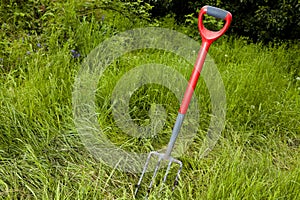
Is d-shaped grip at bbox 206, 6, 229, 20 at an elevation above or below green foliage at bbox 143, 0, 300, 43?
above

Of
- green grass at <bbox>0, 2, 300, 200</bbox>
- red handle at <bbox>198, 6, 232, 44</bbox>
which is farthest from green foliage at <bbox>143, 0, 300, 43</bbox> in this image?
red handle at <bbox>198, 6, 232, 44</bbox>

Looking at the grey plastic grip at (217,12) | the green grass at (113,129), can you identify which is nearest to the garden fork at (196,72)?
the grey plastic grip at (217,12)

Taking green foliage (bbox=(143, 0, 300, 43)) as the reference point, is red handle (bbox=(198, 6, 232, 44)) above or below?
above

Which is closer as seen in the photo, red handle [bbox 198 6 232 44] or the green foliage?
red handle [bbox 198 6 232 44]

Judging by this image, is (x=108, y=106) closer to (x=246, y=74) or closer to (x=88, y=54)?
(x=88, y=54)

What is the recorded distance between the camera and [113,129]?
2.27 m

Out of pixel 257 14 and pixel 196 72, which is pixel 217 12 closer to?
pixel 196 72

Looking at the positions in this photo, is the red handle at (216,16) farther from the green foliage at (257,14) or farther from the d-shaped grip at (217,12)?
the green foliage at (257,14)

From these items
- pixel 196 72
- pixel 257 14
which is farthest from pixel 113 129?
pixel 257 14

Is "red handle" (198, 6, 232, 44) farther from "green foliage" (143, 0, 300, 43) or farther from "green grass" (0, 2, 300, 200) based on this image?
"green foliage" (143, 0, 300, 43)

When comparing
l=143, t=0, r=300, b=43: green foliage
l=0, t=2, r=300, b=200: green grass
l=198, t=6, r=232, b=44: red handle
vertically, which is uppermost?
l=198, t=6, r=232, b=44: red handle

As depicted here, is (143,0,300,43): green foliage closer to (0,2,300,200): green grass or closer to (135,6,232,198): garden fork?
(0,2,300,200): green grass

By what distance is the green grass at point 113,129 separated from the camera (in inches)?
73.9

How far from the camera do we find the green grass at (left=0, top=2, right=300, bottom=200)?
1.88m
